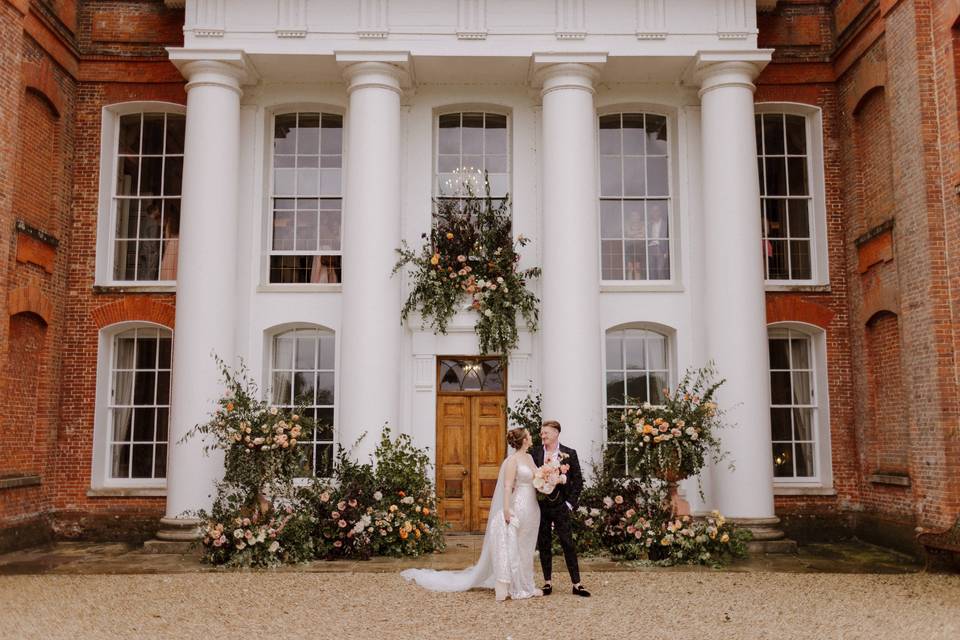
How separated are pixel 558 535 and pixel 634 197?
7158 mm

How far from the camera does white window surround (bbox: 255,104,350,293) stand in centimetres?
1412

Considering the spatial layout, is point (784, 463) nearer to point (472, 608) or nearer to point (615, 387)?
point (615, 387)

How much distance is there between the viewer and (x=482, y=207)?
1442cm

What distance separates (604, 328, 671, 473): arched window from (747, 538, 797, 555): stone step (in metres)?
2.83

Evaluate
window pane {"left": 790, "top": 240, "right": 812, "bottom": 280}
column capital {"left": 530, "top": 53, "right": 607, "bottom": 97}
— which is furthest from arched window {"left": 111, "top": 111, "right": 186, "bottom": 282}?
window pane {"left": 790, "top": 240, "right": 812, "bottom": 280}

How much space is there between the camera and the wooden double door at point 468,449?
13.6 meters

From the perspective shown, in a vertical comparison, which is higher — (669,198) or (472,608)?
(669,198)

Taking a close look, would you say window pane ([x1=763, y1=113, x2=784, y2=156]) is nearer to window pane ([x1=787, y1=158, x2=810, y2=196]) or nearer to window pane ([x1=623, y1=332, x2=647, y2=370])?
window pane ([x1=787, y1=158, x2=810, y2=196])

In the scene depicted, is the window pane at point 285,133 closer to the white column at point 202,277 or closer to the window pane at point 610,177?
the white column at point 202,277

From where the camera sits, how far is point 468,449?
13758mm

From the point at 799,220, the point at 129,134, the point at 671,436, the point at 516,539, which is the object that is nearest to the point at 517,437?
the point at 516,539

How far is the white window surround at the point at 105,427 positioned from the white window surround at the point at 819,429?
34.0ft

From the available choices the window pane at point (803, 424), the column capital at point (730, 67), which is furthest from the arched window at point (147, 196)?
the window pane at point (803, 424)

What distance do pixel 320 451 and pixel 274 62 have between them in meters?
6.33
